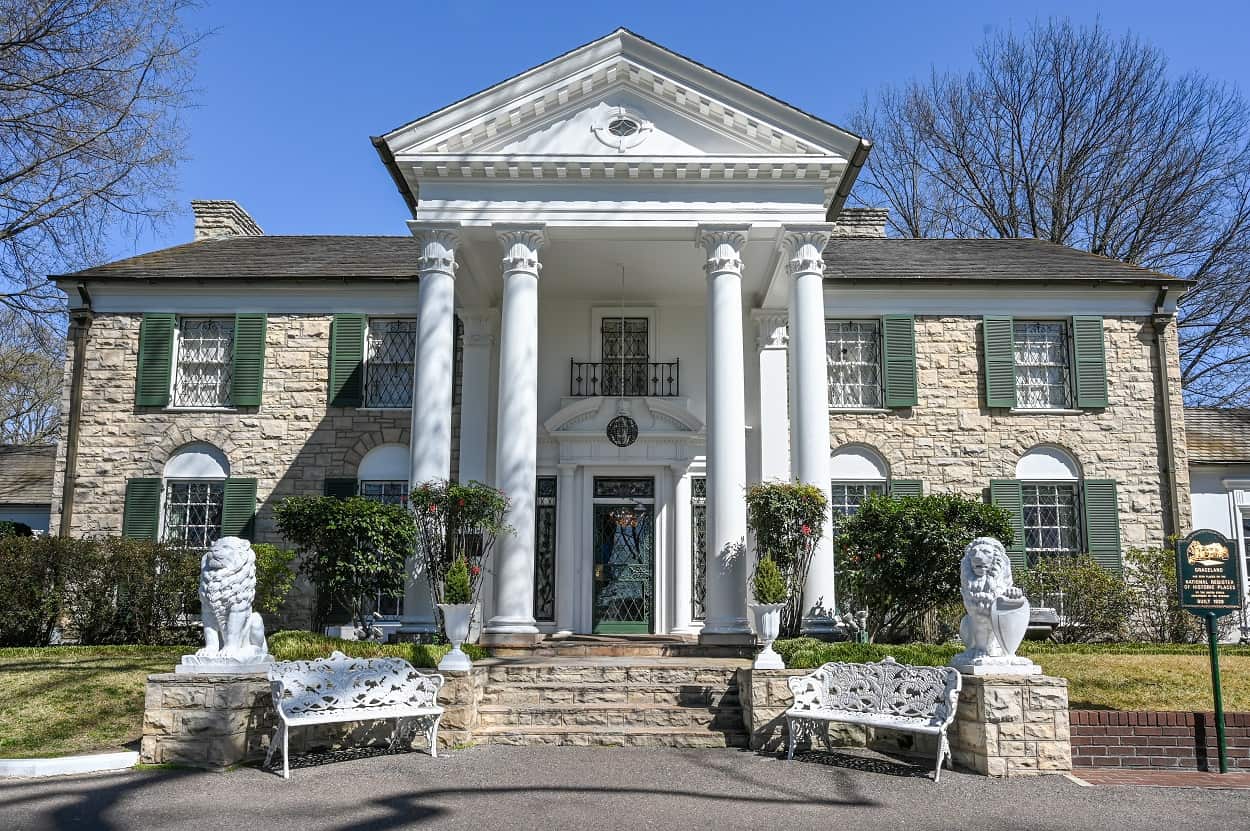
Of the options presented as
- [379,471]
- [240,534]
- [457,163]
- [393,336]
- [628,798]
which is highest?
[457,163]

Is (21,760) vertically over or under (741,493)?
under

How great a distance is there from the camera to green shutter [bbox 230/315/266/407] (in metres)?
16.0

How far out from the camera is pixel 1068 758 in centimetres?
774

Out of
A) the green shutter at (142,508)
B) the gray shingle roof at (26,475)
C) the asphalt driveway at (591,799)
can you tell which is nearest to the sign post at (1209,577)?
the asphalt driveway at (591,799)

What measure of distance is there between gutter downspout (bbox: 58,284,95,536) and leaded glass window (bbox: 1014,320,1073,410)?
14932 mm

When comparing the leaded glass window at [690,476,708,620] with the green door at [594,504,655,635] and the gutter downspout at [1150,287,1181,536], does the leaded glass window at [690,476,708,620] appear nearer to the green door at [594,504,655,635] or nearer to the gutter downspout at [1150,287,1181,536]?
the green door at [594,504,655,635]

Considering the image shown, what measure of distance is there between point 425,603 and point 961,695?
631cm

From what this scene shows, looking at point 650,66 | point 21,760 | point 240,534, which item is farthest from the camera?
point 240,534

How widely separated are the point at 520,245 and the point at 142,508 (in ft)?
25.5

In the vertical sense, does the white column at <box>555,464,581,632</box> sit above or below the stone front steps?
above

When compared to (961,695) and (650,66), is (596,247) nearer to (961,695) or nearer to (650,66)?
(650,66)

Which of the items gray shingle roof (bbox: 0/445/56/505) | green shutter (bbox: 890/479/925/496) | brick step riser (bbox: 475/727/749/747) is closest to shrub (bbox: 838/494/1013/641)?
green shutter (bbox: 890/479/925/496)

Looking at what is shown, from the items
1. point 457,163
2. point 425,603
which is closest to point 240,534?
point 425,603

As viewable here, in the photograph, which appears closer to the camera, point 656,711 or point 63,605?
point 656,711
